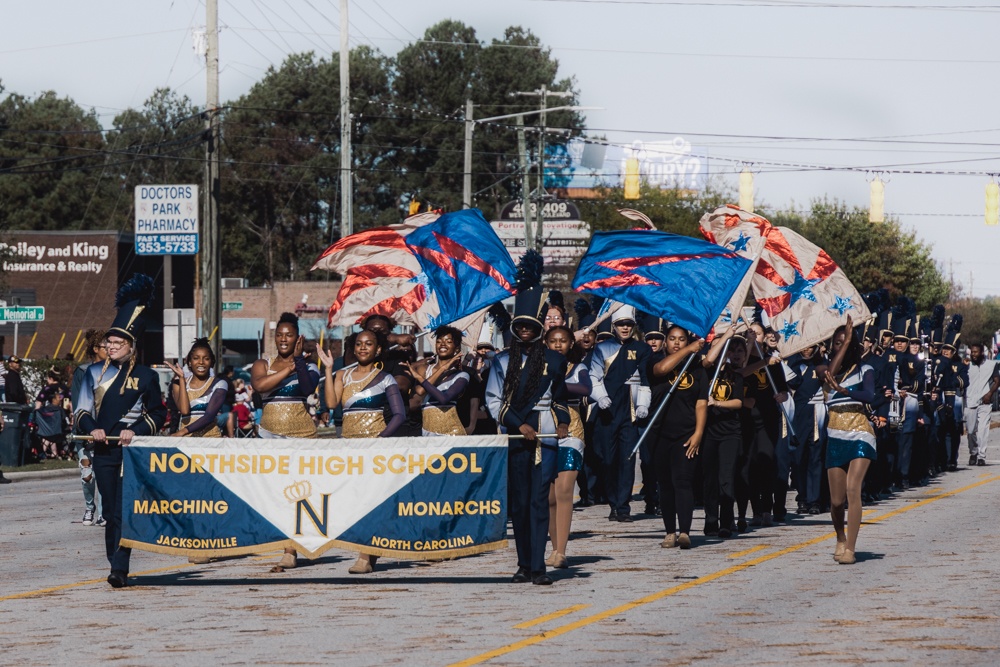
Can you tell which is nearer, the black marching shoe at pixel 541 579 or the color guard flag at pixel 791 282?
the black marching shoe at pixel 541 579

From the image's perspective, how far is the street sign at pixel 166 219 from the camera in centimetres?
2930

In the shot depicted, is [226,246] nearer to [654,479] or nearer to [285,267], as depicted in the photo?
[285,267]

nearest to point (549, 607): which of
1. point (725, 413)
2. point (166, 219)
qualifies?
point (725, 413)

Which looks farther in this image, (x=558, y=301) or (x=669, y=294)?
(x=558, y=301)

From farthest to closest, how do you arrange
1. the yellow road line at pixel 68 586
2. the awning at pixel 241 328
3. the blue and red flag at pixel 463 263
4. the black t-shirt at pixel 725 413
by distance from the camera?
the awning at pixel 241 328
the blue and red flag at pixel 463 263
the black t-shirt at pixel 725 413
the yellow road line at pixel 68 586

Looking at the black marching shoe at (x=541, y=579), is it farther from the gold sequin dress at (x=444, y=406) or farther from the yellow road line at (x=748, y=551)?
the gold sequin dress at (x=444, y=406)

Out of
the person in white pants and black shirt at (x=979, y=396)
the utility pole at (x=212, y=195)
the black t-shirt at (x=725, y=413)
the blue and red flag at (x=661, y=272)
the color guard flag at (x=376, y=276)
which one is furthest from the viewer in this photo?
the utility pole at (x=212, y=195)

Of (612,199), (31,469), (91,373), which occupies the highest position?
(612,199)

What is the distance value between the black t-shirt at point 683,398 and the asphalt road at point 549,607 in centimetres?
103

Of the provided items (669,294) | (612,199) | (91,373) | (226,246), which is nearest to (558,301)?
(669,294)

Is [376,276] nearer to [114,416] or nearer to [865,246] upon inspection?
[114,416]

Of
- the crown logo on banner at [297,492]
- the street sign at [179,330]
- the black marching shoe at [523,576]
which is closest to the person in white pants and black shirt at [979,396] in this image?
the street sign at [179,330]

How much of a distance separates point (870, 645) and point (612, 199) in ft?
196

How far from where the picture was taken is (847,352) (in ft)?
43.7
